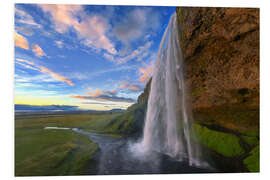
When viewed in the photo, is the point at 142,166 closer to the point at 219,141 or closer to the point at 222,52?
the point at 219,141

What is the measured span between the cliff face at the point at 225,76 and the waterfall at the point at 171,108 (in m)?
0.44

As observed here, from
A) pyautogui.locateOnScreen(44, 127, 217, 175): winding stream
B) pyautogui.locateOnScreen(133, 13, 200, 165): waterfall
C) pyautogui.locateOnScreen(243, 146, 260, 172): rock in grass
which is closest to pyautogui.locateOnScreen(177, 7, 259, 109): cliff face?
pyautogui.locateOnScreen(133, 13, 200, 165): waterfall

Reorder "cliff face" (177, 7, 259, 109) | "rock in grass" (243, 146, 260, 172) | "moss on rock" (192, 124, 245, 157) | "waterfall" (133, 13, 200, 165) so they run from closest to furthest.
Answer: "cliff face" (177, 7, 259, 109) < "rock in grass" (243, 146, 260, 172) < "moss on rock" (192, 124, 245, 157) < "waterfall" (133, 13, 200, 165)

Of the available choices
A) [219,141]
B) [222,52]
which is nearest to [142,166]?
[219,141]

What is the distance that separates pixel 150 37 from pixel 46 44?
19.1ft

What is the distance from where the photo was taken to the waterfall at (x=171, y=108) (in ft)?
16.4

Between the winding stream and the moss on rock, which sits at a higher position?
the moss on rock

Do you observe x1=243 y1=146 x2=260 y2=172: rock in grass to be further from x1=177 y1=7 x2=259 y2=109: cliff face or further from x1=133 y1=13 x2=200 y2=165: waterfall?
x1=177 y1=7 x2=259 y2=109: cliff face

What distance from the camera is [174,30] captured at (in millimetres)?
5137

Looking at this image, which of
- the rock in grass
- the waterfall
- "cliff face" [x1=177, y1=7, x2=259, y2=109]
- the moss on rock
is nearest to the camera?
"cliff face" [x1=177, y1=7, x2=259, y2=109]

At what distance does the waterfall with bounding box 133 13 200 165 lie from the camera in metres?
5.00

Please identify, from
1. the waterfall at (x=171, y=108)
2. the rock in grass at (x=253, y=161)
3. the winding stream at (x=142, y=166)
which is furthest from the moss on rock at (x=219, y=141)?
the winding stream at (x=142, y=166)

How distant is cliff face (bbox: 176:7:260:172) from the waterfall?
436 millimetres
